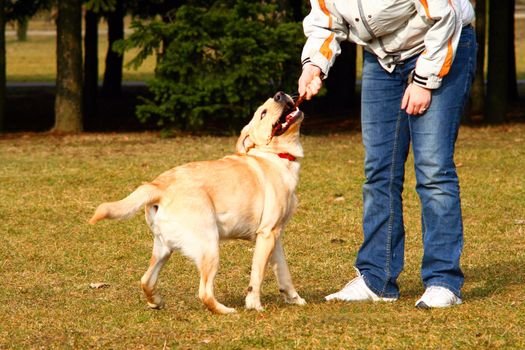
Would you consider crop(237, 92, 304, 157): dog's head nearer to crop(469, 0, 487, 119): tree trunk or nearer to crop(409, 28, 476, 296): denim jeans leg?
crop(409, 28, 476, 296): denim jeans leg

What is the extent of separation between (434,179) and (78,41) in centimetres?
1154

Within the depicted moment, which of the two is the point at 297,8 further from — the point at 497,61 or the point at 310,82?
the point at 310,82

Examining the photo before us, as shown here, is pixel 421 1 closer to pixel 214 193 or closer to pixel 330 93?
pixel 214 193

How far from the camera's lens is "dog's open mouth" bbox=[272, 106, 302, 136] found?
6.11 metres

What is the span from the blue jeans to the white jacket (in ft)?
0.46

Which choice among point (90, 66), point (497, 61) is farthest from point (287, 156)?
point (90, 66)

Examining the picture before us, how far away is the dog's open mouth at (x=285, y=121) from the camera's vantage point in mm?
6105

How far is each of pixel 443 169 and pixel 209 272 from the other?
1.43 meters

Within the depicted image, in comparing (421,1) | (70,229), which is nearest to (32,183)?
(70,229)

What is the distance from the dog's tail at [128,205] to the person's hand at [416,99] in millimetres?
1449

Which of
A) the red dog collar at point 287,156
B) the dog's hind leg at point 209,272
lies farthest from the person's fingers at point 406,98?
the dog's hind leg at point 209,272

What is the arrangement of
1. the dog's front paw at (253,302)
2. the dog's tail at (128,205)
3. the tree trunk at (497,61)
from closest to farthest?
the dog's tail at (128,205) → the dog's front paw at (253,302) → the tree trunk at (497,61)

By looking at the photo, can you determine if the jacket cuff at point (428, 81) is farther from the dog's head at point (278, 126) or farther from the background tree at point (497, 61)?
the background tree at point (497, 61)

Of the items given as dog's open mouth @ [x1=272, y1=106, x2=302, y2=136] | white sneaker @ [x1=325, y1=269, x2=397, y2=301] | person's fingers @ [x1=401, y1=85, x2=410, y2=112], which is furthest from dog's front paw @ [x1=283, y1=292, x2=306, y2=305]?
person's fingers @ [x1=401, y1=85, x2=410, y2=112]
